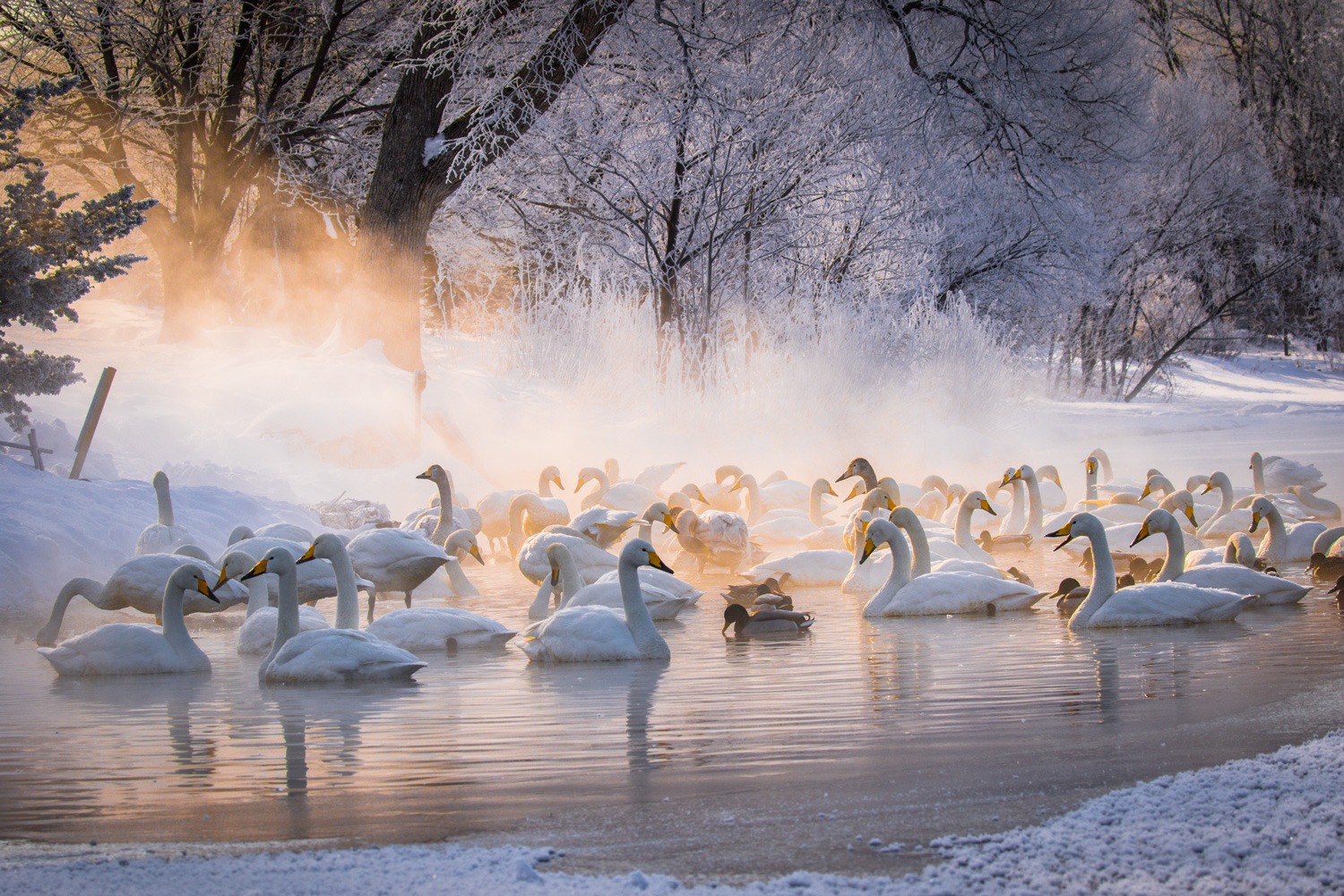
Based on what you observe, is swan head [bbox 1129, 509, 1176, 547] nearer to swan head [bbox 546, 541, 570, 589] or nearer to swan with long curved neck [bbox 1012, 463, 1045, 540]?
swan head [bbox 546, 541, 570, 589]

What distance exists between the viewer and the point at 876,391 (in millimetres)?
17250

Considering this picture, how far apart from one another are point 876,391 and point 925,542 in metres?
8.87

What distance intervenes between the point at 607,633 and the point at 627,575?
0.33 m

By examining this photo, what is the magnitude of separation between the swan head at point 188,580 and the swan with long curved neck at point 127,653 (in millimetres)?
156

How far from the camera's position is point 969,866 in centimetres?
302

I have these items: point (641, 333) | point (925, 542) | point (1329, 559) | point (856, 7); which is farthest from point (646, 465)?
point (1329, 559)

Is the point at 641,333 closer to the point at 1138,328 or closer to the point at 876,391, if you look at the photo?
the point at 876,391

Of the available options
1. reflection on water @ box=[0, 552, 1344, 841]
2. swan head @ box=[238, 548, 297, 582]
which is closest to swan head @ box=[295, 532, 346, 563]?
swan head @ box=[238, 548, 297, 582]

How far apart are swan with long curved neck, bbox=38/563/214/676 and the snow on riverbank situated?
278cm

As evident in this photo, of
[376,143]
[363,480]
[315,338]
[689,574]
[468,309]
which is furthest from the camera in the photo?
[468,309]

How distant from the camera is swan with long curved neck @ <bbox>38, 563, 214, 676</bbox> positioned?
599 centimetres

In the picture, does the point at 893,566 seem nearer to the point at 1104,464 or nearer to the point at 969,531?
the point at 969,531

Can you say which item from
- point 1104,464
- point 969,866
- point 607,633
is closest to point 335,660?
point 607,633

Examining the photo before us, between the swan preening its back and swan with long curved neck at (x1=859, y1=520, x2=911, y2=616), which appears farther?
swan with long curved neck at (x1=859, y1=520, x2=911, y2=616)
